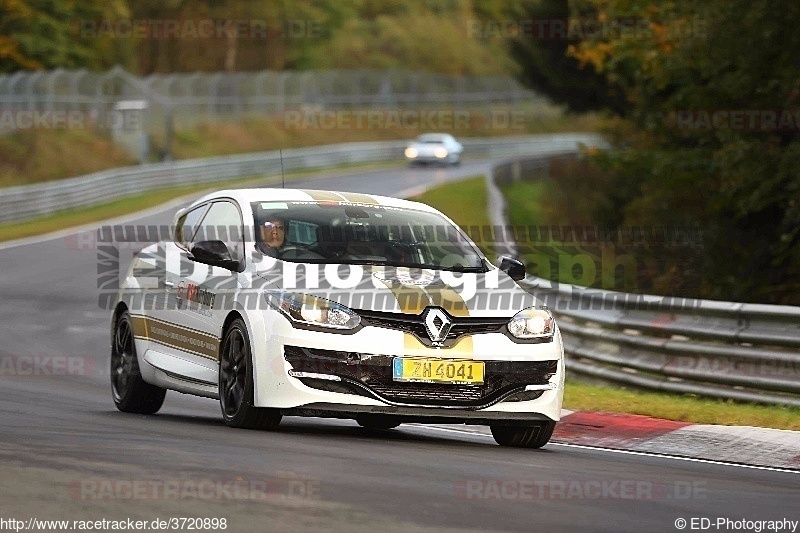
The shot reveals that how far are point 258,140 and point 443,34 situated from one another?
4760 cm

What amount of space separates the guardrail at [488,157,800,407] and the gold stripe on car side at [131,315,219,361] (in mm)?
4760

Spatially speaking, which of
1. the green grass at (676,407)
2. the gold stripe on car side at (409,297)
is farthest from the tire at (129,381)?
the green grass at (676,407)

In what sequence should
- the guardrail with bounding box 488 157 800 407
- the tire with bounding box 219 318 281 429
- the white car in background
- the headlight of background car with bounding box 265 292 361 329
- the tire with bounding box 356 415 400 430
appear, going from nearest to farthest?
the headlight of background car with bounding box 265 292 361 329 < the tire with bounding box 219 318 281 429 < the tire with bounding box 356 415 400 430 < the guardrail with bounding box 488 157 800 407 < the white car in background

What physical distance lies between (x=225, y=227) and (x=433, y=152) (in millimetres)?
53384

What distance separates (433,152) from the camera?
211 feet

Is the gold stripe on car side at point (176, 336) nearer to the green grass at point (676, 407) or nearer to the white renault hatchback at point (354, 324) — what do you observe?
the white renault hatchback at point (354, 324)

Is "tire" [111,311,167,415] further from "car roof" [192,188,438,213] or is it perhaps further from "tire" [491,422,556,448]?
"tire" [491,422,556,448]

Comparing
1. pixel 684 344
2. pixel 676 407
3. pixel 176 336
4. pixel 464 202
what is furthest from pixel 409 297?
pixel 464 202

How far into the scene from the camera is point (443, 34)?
114 metres

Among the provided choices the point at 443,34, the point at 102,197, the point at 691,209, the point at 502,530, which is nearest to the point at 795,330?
the point at 502,530

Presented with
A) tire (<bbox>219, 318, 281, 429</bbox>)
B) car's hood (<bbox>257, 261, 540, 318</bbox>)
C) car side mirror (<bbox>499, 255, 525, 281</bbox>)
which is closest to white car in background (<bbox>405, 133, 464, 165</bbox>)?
car side mirror (<bbox>499, 255, 525, 281</bbox>)

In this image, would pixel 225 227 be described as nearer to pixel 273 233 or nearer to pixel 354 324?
pixel 273 233

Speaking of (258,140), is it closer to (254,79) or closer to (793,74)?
(254,79)

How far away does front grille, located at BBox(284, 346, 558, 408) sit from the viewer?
9.60 m
